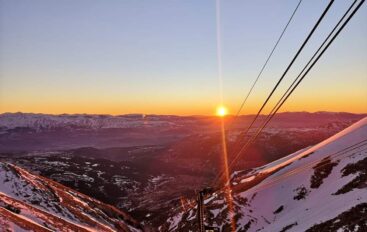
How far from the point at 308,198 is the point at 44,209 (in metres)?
87.7

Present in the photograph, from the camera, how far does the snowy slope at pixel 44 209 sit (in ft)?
354

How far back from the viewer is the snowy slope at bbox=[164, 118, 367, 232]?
291 ft

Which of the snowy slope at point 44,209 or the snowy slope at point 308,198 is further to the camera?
the snowy slope at point 44,209

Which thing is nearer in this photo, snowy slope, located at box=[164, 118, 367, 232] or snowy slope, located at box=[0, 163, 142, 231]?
snowy slope, located at box=[164, 118, 367, 232]

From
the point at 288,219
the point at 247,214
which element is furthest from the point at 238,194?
the point at 288,219

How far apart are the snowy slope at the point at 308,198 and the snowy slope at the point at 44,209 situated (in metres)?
27.5

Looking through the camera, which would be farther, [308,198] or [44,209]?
[44,209]

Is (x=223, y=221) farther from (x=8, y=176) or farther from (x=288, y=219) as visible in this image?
(x=8, y=176)

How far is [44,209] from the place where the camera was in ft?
467

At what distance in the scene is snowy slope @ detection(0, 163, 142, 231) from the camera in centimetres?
10775

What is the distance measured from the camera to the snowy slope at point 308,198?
88.8 metres

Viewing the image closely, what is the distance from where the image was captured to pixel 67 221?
129500 millimetres

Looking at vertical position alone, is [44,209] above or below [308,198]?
below

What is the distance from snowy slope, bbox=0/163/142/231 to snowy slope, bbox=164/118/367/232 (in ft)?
90.3
